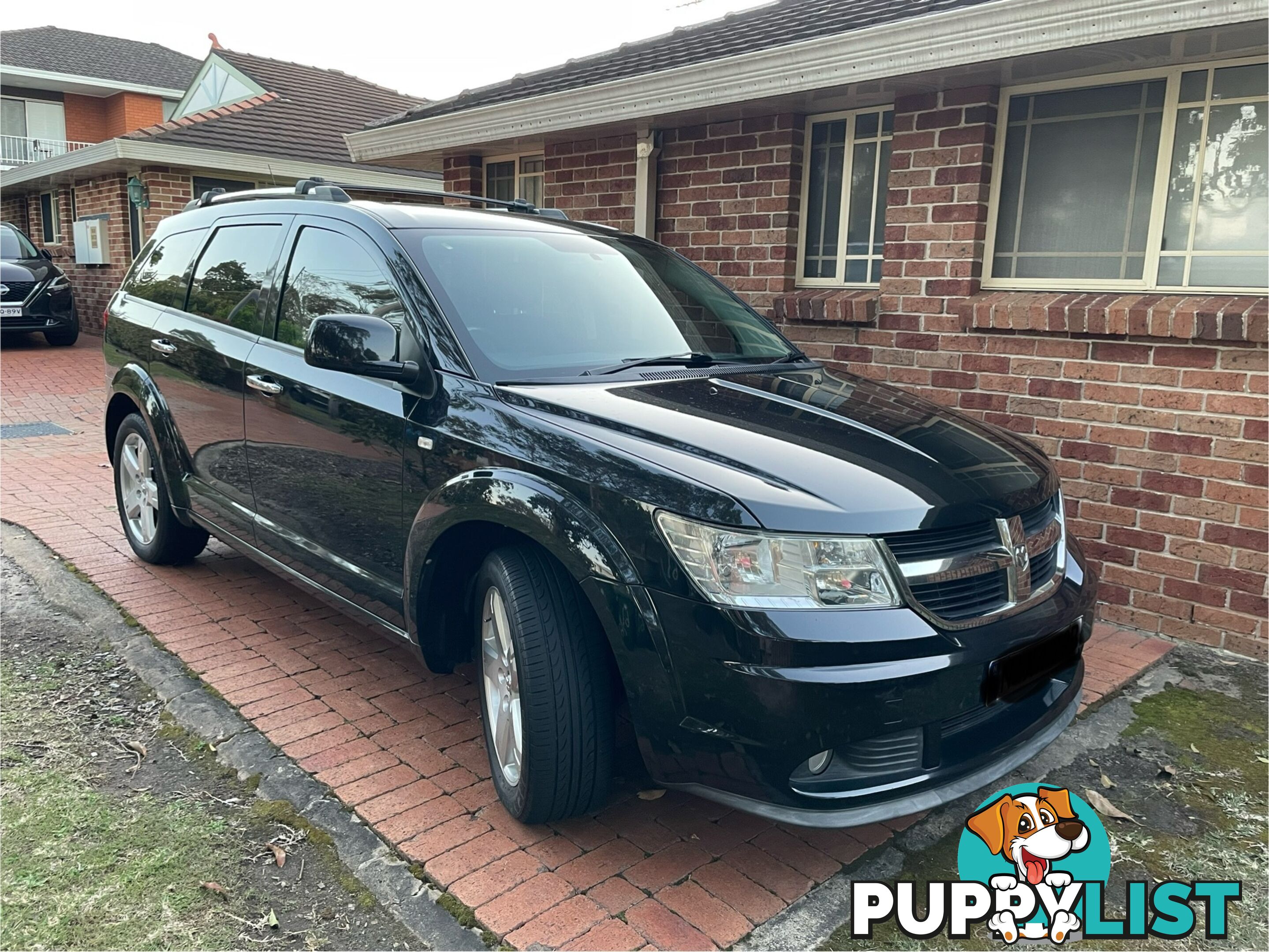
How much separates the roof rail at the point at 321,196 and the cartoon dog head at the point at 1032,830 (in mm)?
2844

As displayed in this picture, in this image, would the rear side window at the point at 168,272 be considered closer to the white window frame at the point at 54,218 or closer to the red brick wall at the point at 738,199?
the red brick wall at the point at 738,199

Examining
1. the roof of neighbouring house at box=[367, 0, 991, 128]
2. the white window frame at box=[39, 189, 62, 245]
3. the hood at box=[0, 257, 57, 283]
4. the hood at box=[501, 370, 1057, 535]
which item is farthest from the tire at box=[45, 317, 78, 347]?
the hood at box=[501, 370, 1057, 535]

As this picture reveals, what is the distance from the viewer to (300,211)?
153 inches

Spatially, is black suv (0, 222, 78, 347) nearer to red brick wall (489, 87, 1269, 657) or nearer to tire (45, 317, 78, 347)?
tire (45, 317, 78, 347)

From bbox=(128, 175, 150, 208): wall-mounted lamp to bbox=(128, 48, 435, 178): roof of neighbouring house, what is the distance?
67 cm

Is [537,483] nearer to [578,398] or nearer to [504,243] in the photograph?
[578,398]

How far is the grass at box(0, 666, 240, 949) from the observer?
2438 millimetres

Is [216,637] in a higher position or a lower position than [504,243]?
lower

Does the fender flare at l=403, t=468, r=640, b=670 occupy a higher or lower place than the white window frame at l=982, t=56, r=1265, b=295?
lower

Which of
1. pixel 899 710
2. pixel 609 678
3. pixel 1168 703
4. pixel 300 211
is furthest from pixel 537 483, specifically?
pixel 1168 703

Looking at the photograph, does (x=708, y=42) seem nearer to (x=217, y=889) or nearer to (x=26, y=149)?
(x=217, y=889)

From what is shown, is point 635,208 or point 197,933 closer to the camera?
point 197,933

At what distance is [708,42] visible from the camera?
7121mm

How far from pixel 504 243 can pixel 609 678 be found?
177 cm
